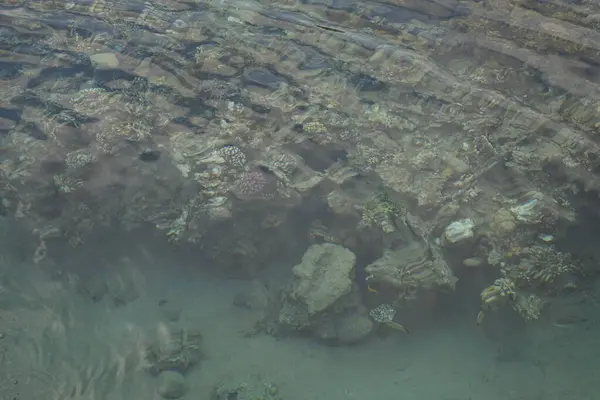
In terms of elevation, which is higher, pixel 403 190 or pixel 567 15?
pixel 567 15

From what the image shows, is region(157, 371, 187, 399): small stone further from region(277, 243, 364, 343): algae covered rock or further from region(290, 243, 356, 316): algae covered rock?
region(290, 243, 356, 316): algae covered rock

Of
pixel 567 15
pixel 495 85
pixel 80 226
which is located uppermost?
pixel 567 15

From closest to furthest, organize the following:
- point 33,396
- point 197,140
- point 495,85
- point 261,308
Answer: point 33,396
point 261,308
point 197,140
point 495,85

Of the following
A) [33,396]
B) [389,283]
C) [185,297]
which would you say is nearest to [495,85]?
[389,283]

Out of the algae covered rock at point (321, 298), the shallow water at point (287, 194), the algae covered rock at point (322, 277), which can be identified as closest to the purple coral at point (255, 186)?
the shallow water at point (287, 194)

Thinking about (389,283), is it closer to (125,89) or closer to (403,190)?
(403,190)

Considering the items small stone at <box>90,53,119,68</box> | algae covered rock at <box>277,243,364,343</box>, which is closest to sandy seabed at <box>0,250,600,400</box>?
algae covered rock at <box>277,243,364,343</box>
